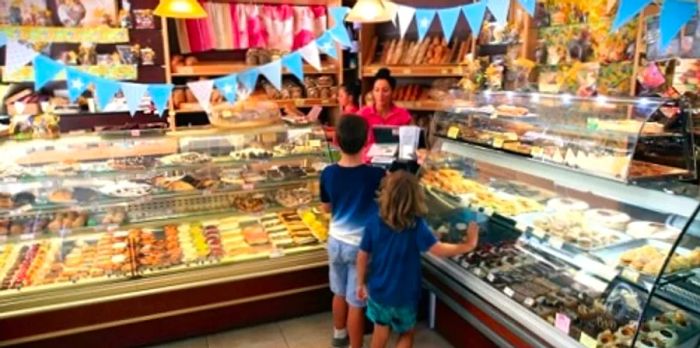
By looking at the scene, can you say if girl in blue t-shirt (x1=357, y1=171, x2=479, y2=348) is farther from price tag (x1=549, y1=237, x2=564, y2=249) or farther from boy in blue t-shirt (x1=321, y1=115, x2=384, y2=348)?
price tag (x1=549, y1=237, x2=564, y2=249)

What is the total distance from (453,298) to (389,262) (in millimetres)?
585

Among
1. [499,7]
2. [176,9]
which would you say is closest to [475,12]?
[499,7]

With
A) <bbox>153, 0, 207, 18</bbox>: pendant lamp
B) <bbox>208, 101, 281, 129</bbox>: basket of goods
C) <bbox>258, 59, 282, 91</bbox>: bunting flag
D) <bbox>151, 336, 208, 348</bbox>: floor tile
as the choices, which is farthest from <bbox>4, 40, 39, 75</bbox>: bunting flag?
<bbox>151, 336, 208, 348</bbox>: floor tile

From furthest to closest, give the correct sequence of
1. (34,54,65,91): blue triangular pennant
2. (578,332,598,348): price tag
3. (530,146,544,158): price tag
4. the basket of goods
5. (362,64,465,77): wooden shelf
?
(362,64,465,77): wooden shelf, the basket of goods, (34,54,65,91): blue triangular pennant, (530,146,544,158): price tag, (578,332,598,348): price tag

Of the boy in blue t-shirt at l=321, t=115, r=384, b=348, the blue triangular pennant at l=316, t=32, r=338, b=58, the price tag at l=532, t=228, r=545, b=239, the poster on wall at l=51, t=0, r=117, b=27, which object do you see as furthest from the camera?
the poster on wall at l=51, t=0, r=117, b=27

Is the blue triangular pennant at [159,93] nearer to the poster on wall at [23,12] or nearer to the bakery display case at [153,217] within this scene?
the bakery display case at [153,217]

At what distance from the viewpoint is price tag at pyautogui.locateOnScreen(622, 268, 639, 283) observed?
1.91 m

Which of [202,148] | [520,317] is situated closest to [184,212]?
[202,148]

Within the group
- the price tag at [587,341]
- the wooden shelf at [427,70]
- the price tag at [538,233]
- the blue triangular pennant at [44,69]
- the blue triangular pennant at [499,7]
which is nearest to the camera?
the price tag at [587,341]

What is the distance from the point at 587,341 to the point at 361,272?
1.04m

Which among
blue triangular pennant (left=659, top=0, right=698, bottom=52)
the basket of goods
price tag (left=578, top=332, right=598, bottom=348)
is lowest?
price tag (left=578, top=332, right=598, bottom=348)

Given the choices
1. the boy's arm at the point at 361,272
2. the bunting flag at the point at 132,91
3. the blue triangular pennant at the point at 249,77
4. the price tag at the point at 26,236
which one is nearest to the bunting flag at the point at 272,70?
the blue triangular pennant at the point at 249,77

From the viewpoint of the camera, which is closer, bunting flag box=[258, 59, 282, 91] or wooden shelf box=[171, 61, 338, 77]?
bunting flag box=[258, 59, 282, 91]

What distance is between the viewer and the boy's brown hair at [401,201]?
2.27m
